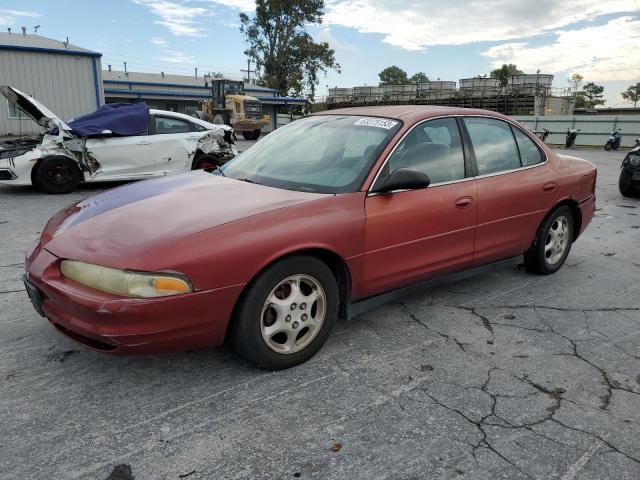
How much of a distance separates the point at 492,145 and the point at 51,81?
2183 cm

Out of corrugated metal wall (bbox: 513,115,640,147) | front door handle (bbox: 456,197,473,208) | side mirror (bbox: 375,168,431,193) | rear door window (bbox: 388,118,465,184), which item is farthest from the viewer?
corrugated metal wall (bbox: 513,115,640,147)

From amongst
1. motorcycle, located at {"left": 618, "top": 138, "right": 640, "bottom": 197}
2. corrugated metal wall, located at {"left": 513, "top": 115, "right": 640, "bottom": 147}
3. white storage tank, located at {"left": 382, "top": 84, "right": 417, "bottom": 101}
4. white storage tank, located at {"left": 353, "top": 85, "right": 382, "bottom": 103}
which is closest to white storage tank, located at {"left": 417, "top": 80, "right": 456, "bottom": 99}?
white storage tank, located at {"left": 382, "top": 84, "right": 417, "bottom": 101}

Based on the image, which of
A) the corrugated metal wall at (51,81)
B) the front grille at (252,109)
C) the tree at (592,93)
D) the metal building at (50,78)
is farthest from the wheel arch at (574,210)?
the tree at (592,93)

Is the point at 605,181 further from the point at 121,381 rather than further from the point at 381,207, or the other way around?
the point at 121,381

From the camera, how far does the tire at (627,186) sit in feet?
29.6

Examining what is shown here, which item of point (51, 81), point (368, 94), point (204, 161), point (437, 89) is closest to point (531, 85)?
point (437, 89)

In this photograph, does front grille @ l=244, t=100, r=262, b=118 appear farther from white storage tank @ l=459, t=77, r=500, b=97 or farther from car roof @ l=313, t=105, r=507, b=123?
white storage tank @ l=459, t=77, r=500, b=97

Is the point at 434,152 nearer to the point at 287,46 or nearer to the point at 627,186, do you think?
the point at 627,186

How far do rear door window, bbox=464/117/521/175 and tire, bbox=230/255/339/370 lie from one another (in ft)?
5.67

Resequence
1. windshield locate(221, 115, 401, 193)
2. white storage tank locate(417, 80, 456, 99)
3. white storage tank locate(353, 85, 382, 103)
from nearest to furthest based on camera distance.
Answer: windshield locate(221, 115, 401, 193), white storage tank locate(417, 80, 456, 99), white storage tank locate(353, 85, 382, 103)

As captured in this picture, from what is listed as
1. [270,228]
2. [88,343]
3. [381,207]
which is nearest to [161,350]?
[88,343]

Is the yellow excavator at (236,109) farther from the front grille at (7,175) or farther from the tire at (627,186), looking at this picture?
the tire at (627,186)

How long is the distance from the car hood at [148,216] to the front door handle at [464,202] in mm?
1116

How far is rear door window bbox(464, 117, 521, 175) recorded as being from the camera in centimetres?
391
